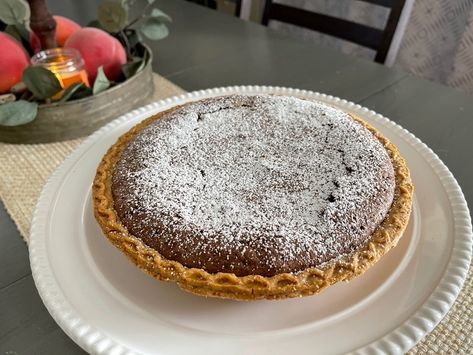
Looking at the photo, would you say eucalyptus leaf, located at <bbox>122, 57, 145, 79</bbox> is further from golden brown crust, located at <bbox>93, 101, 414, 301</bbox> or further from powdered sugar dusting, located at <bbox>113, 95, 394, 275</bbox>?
golden brown crust, located at <bbox>93, 101, 414, 301</bbox>

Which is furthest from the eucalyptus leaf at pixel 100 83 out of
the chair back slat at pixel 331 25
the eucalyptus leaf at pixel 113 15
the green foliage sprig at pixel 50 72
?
the chair back slat at pixel 331 25

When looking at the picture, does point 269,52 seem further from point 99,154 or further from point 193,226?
point 193,226

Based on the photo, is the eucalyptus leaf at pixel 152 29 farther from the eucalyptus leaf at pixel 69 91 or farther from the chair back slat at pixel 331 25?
the chair back slat at pixel 331 25

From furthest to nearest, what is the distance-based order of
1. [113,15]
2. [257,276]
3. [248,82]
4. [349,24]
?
[349,24]
[248,82]
[113,15]
[257,276]

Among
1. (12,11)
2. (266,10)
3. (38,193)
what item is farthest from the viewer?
(266,10)

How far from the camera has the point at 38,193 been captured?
3.26 ft

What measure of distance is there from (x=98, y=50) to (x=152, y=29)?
9.0 inches

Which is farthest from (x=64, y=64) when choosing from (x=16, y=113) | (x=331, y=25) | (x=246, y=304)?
(x=331, y=25)

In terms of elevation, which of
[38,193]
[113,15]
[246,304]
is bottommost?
[38,193]

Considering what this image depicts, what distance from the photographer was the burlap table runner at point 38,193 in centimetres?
69

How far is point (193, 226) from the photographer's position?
684 millimetres

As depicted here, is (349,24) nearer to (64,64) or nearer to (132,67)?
(132,67)

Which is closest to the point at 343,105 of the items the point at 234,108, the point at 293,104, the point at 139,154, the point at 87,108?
the point at 293,104

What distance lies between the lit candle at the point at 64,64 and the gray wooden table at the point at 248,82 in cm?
36
